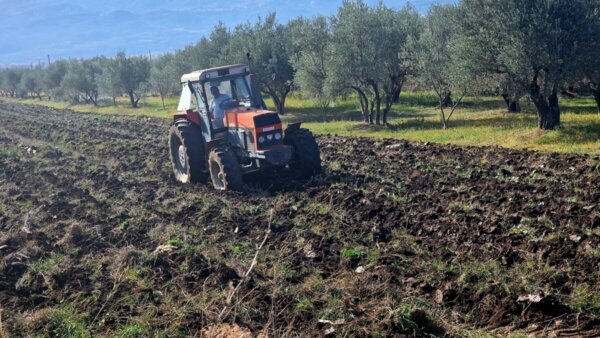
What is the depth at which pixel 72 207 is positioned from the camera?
1127 cm

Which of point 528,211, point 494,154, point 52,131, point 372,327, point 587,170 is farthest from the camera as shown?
point 52,131

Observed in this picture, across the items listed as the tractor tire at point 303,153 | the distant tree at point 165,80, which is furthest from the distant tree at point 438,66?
the distant tree at point 165,80

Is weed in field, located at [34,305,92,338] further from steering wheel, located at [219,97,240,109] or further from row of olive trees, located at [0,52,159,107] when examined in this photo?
row of olive trees, located at [0,52,159,107]

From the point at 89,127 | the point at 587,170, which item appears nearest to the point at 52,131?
the point at 89,127

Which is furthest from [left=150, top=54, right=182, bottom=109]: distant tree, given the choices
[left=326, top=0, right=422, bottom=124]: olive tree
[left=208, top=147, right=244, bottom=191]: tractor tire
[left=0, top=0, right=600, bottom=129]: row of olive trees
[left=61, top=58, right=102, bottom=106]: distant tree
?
[left=208, top=147, right=244, bottom=191]: tractor tire

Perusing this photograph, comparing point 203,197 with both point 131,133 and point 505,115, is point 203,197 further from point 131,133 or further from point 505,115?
point 505,115

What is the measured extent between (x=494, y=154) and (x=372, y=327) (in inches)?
367

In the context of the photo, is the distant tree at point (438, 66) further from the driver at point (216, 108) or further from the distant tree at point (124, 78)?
the distant tree at point (124, 78)

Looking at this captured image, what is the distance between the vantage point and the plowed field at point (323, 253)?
5758 mm

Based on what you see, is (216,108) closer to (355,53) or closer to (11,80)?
(355,53)

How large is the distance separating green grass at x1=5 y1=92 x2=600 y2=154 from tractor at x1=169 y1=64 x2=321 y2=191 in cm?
707

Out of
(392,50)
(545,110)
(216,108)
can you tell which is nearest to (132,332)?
(216,108)

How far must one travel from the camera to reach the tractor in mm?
11094

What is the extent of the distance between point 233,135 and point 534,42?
32.6 ft
